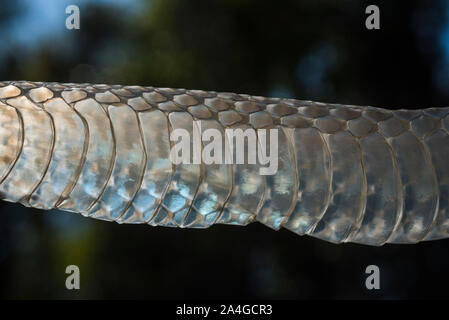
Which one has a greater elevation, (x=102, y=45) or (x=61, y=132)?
(x=102, y=45)

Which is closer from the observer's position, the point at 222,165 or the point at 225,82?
the point at 222,165

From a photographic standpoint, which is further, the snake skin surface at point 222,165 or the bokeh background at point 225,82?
the bokeh background at point 225,82

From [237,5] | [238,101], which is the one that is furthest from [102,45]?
[238,101]

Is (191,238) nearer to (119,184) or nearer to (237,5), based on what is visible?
(237,5)

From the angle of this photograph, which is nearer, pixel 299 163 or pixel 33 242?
pixel 299 163

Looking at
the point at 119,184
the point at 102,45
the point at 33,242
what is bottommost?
the point at 33,242

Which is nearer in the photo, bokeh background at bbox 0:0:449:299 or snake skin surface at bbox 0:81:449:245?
snake skin surface at bbox 0:81:449:245

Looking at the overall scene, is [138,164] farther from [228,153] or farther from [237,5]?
[237,5]
